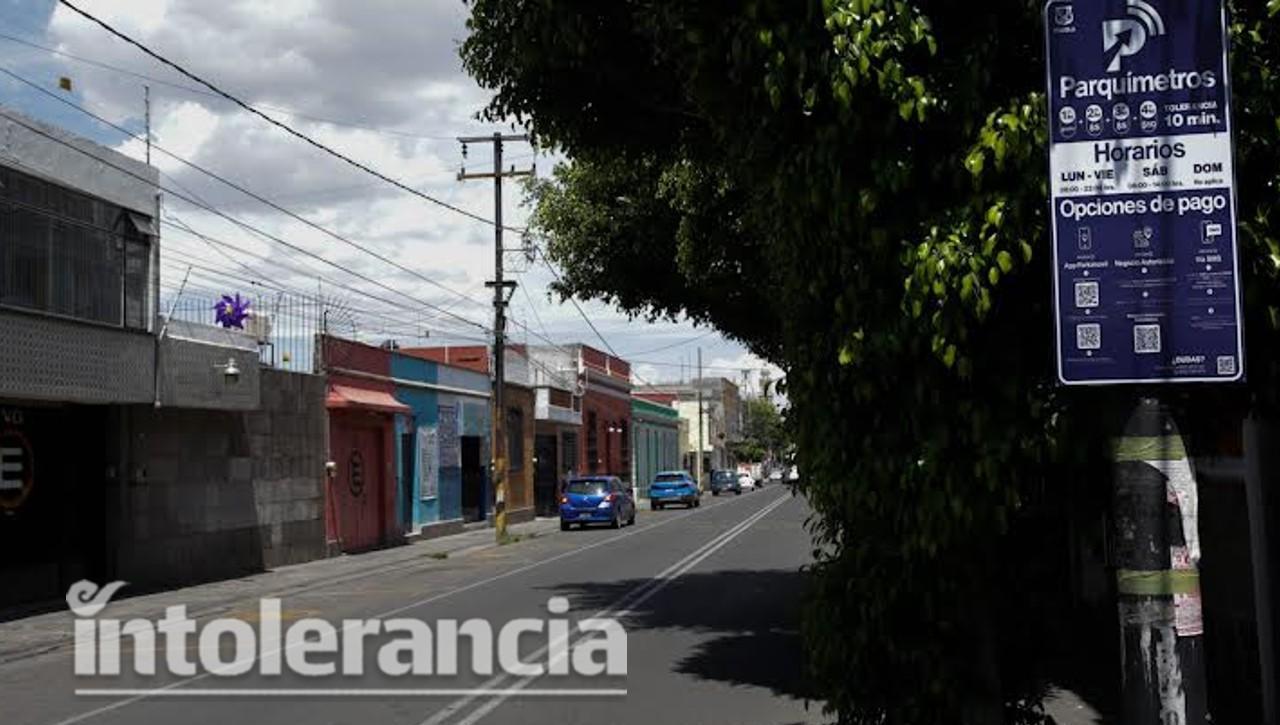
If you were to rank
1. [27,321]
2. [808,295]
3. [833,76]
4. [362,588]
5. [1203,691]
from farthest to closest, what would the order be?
1. [362,588]
2. [27,321]
3. [808,295]
4. [833,76]
5. [1203,691]

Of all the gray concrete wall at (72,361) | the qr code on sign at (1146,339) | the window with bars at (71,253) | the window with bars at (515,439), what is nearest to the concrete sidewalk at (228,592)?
the gray concrete wall at (72,361)

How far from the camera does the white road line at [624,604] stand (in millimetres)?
9000

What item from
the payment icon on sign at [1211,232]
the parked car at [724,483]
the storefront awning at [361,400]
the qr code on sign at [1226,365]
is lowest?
the parked car at [724,483]

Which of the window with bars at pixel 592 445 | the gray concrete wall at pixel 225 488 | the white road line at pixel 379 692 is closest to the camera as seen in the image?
the white road line at pixel 379 692

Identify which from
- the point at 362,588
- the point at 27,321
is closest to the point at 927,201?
the point at 27,321

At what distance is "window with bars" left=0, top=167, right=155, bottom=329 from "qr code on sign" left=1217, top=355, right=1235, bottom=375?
15.8m

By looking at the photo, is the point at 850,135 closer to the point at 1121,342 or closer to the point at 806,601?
the point at 1121,342

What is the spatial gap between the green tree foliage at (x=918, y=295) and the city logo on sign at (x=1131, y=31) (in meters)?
0.30

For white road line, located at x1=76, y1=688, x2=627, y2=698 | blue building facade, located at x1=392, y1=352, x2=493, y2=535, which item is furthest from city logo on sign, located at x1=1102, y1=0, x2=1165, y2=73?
blue building facade, located at x1=392, y1=352, x2=493, y2=535

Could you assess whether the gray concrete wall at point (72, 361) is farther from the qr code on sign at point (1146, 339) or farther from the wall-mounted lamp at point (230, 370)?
the qr code on sign at point (1146, 339)

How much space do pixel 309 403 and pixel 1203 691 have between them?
2444 centimetres

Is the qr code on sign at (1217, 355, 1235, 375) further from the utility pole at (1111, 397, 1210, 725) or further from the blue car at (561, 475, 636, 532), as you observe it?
the blue car at (561, 475, 636, 532)

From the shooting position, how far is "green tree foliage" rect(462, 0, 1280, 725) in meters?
3.94

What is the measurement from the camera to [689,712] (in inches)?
360
